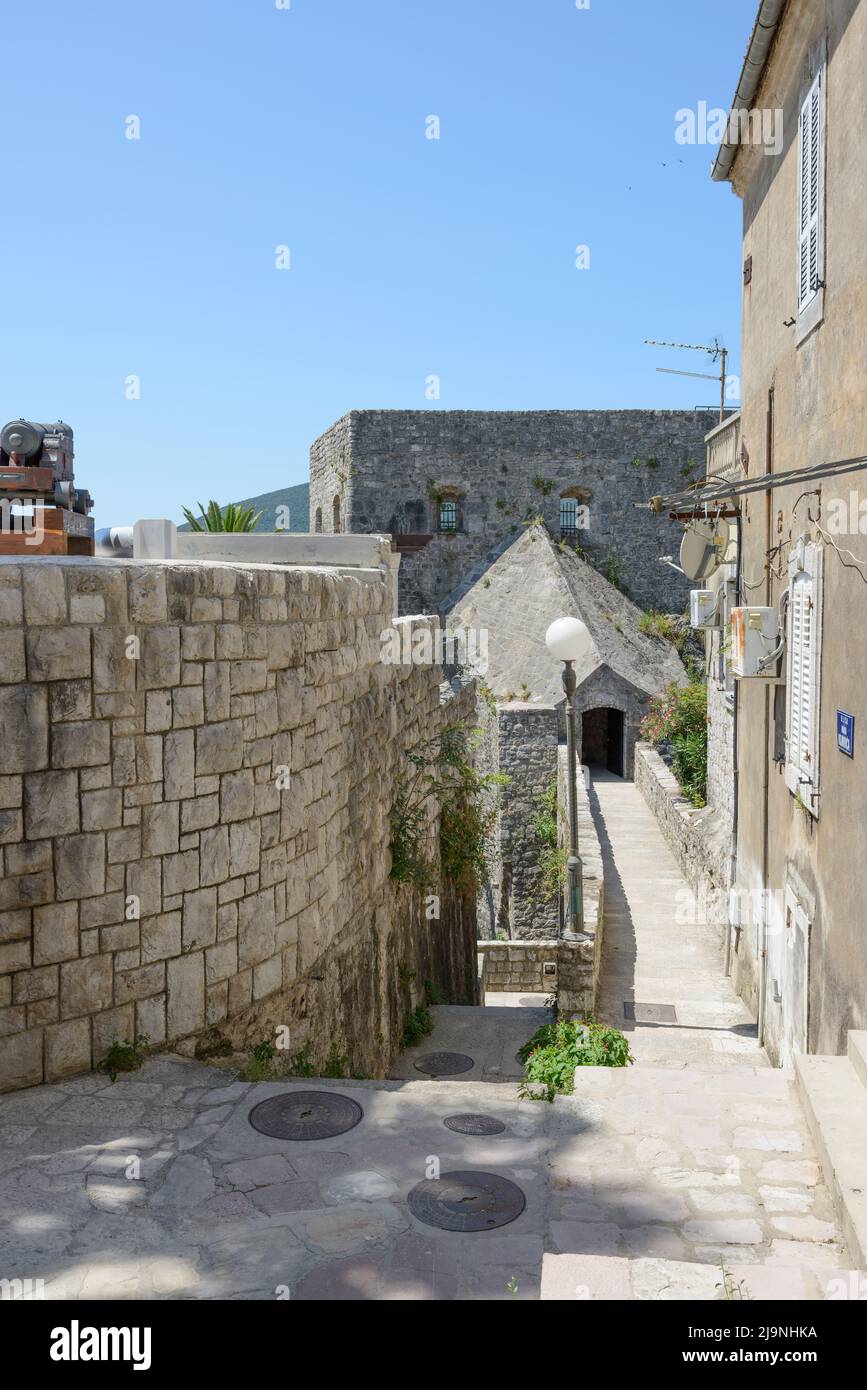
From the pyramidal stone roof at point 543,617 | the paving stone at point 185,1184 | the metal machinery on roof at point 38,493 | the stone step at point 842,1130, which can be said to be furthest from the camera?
the pyramidal stone roof at point 543,617

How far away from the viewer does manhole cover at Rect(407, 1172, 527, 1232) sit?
3.76 metres

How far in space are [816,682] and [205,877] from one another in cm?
407

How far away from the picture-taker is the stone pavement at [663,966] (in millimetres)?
9180

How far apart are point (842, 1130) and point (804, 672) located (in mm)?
3799

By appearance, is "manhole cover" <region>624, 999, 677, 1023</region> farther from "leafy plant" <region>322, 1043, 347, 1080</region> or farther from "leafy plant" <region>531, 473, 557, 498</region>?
"leafy plant" <region>531, 473, 557, 498</region>

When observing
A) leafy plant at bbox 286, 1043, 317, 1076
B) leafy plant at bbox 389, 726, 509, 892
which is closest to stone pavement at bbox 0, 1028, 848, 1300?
leafy plant at bbox 286, 1043, 317, 1076

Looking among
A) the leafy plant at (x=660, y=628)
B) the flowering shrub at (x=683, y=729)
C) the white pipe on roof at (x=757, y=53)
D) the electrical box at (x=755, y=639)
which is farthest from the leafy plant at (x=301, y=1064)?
the leafy plant at (x=660, y=628)

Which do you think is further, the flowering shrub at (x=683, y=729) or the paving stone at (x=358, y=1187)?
the flowering shrub at (x=683, y=729)

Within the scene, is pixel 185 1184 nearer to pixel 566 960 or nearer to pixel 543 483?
pixel 566 960

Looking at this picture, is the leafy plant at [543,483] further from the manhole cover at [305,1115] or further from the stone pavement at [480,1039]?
the manhole cover at [305,1115]

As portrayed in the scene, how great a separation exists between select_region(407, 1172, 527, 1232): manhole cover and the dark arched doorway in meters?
20.8

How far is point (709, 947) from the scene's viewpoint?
1231 centimetres

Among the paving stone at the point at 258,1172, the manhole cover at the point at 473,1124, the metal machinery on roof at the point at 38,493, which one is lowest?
the manhole cover at the point at 473,1124

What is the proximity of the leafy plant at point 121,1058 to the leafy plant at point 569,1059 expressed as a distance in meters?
1.78
